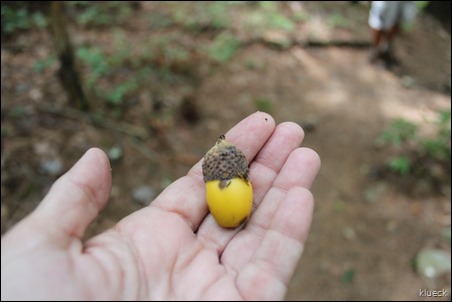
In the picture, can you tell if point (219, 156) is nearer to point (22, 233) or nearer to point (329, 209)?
point (22, 233)

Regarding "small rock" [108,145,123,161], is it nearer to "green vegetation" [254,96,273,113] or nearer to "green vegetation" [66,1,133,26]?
"green vegetation" [254,96,273,113]

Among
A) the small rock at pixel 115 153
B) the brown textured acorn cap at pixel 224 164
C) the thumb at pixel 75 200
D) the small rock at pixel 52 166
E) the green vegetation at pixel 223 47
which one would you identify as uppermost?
the thumb at pixel 75 200

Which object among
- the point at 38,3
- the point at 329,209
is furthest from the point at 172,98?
the point at 329,209

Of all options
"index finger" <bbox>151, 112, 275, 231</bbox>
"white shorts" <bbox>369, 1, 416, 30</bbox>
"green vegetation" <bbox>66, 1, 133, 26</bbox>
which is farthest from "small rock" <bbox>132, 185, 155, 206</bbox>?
"white shorts" <bbox>369, 1, 416, 30</bbox>

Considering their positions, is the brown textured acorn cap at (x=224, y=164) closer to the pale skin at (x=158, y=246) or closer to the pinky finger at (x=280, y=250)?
the pale skin at (x=158, y=246)

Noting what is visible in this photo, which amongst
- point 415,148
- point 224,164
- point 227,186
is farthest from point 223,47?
point 227,186

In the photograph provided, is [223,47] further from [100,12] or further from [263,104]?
[100,12]

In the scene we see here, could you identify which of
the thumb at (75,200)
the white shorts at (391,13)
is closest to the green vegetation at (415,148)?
the white shorts at (391,13)
